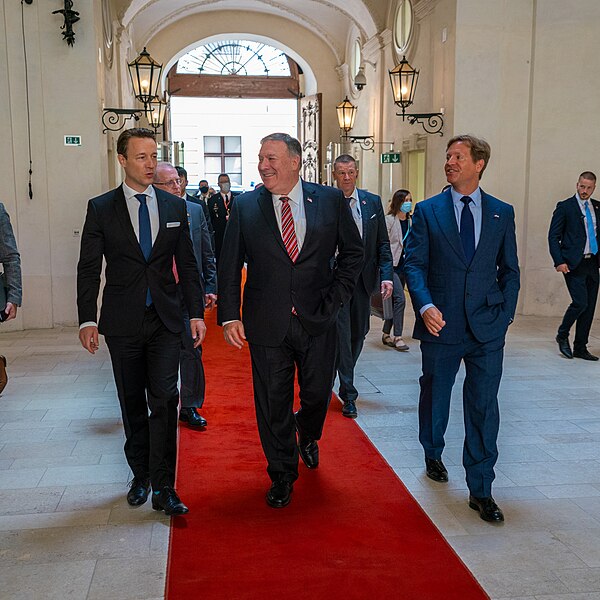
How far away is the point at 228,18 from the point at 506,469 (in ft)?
60.6

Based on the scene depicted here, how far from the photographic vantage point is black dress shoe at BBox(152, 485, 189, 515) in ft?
13.0

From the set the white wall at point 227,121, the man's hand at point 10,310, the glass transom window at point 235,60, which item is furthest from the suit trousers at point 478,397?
the white wall at point 227,121

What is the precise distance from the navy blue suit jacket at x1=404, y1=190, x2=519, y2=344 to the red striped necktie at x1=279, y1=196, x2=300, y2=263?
0.62 m

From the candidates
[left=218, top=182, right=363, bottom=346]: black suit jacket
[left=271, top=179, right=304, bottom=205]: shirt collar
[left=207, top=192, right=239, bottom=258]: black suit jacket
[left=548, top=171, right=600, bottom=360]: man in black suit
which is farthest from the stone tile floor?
[left=207, top=192, right=239, bottom=258]: black suit jacket

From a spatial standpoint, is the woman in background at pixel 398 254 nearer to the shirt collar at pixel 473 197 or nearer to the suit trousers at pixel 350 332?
the suit trousers at pixel 350 332

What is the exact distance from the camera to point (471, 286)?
13.3 ft

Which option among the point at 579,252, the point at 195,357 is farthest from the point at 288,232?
the point at 579,252

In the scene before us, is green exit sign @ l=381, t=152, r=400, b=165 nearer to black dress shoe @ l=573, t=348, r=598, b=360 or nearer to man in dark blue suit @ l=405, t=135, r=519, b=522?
black dress shoe @ l=573, t=348, r=598, b=360

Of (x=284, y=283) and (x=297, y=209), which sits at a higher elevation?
(x=297, y=209)

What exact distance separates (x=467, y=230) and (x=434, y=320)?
525 millimetres

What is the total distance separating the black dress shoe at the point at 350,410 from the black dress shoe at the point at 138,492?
6.46ft

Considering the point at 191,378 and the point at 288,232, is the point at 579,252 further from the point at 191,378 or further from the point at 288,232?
the point at 288,232

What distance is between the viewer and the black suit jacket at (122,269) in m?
3.91

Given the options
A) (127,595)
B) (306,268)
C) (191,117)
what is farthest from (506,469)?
(191,117)
